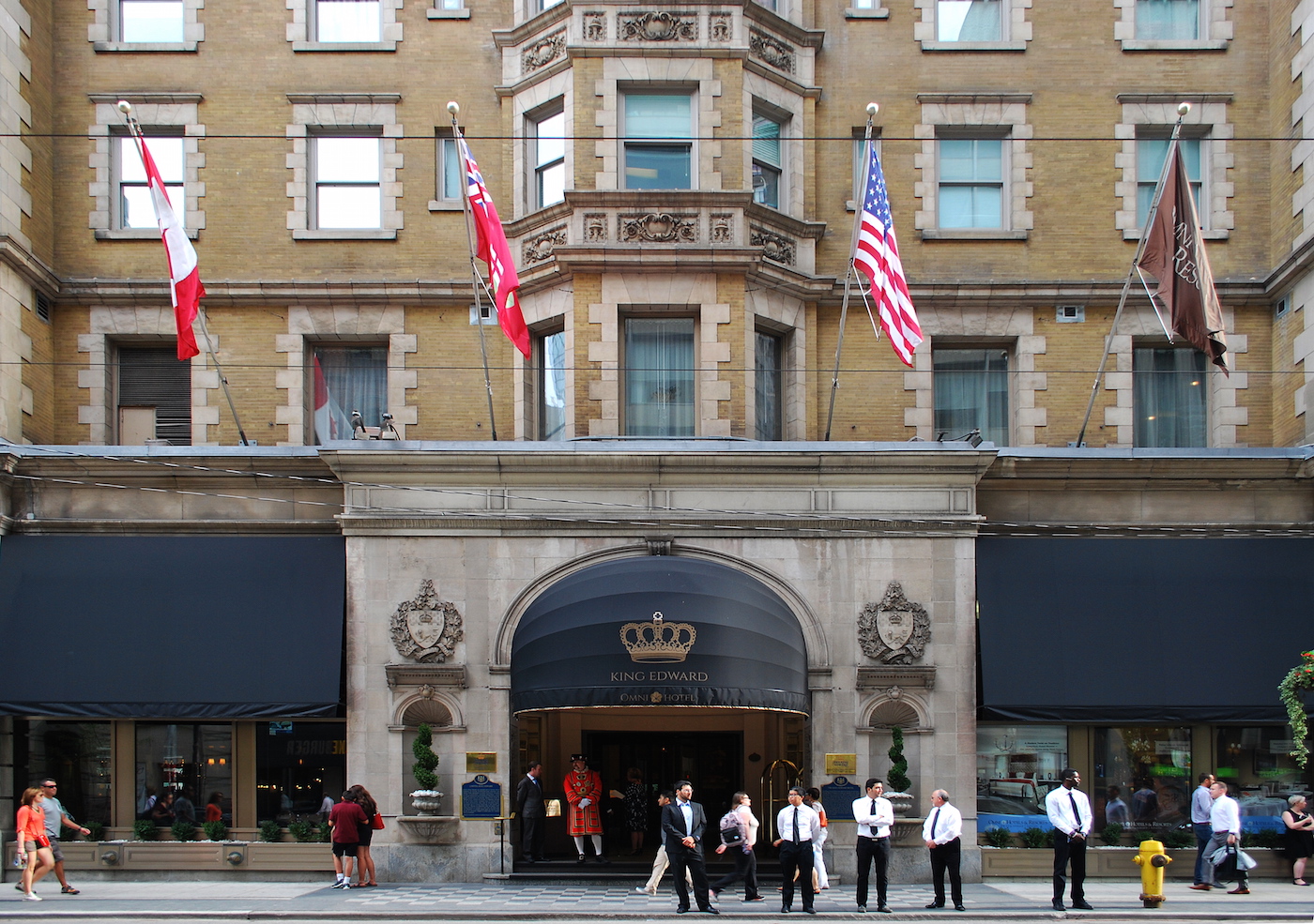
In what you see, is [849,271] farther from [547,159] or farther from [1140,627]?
[1140,627]

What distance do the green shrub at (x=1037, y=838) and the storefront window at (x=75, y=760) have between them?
46.5 feet

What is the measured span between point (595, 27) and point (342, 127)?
4582mm

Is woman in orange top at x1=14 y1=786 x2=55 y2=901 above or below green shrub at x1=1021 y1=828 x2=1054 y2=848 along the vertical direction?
above

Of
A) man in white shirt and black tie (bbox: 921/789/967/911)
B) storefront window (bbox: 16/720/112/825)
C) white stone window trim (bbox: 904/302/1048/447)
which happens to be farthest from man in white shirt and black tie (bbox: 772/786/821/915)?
storefront window (bbox: 16/720/112/825)

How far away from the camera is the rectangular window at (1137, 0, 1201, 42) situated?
2327cm

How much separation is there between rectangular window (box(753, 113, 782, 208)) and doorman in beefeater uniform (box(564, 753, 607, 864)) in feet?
31.7

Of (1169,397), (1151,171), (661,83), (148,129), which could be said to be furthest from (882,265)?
(148,129)

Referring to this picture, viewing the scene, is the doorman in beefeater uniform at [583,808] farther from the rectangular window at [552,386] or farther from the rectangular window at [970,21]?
the rectangular window at [970,21]

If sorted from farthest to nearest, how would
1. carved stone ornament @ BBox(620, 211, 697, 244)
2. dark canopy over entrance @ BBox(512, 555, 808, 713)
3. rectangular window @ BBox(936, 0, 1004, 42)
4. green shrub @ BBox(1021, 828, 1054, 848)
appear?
rectangular window @ BBox(936, 0, 1004, 42) < carved stone ornament @ BBox(620, 211, 697, 244) < green shrub @ BBox(1021, 828, 1054, 848) < dark canopy over entrance @ BBox(512, 555, 808, 713)

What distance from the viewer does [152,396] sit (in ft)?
75.2

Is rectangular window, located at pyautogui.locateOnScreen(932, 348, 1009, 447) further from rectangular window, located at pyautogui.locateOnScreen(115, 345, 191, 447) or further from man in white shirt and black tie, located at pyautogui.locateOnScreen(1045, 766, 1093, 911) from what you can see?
rectangular window, located at pyautogui.locateOnScreen(115, 345, 191, 447)

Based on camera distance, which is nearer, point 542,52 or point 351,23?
point 542,52

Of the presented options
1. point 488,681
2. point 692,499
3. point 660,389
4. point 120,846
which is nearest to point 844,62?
point 660,389

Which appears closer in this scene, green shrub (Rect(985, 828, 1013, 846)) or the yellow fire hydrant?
the yellow fire hydrant
